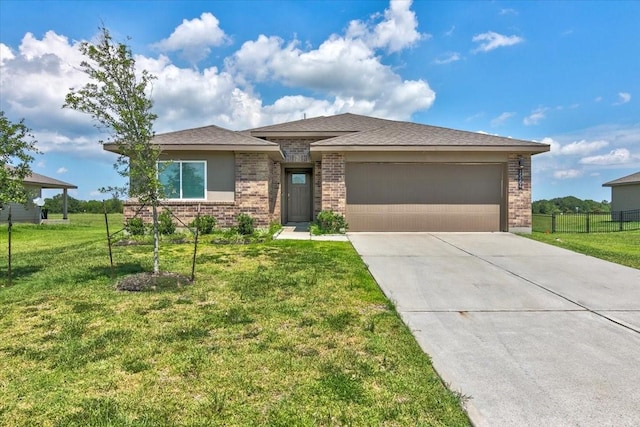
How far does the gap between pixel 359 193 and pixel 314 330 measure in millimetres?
9135

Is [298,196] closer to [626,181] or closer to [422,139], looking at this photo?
[422,139]

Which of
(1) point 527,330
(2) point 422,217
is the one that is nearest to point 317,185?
(2) point 422,217

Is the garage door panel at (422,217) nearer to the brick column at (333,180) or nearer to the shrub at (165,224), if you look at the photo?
the brick column at (333,180)

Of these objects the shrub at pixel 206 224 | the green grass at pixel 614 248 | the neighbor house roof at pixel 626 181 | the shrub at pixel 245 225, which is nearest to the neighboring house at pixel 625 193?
the neighbor house roof at pixel 626 181

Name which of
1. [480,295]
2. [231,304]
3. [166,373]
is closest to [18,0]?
[231,304]

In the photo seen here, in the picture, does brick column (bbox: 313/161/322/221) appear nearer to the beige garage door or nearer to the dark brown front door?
the dark brown front door

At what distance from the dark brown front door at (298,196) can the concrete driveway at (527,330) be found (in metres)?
8.18

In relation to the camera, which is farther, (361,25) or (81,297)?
(361,25)

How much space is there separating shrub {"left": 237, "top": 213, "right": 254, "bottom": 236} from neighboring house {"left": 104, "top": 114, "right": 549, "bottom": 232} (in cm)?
68

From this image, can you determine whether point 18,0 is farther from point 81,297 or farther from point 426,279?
point 426,279

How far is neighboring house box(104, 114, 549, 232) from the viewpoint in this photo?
480 inches

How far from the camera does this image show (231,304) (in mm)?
4785

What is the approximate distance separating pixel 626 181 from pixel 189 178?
25.9 meters

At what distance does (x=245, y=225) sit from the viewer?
461 inches
